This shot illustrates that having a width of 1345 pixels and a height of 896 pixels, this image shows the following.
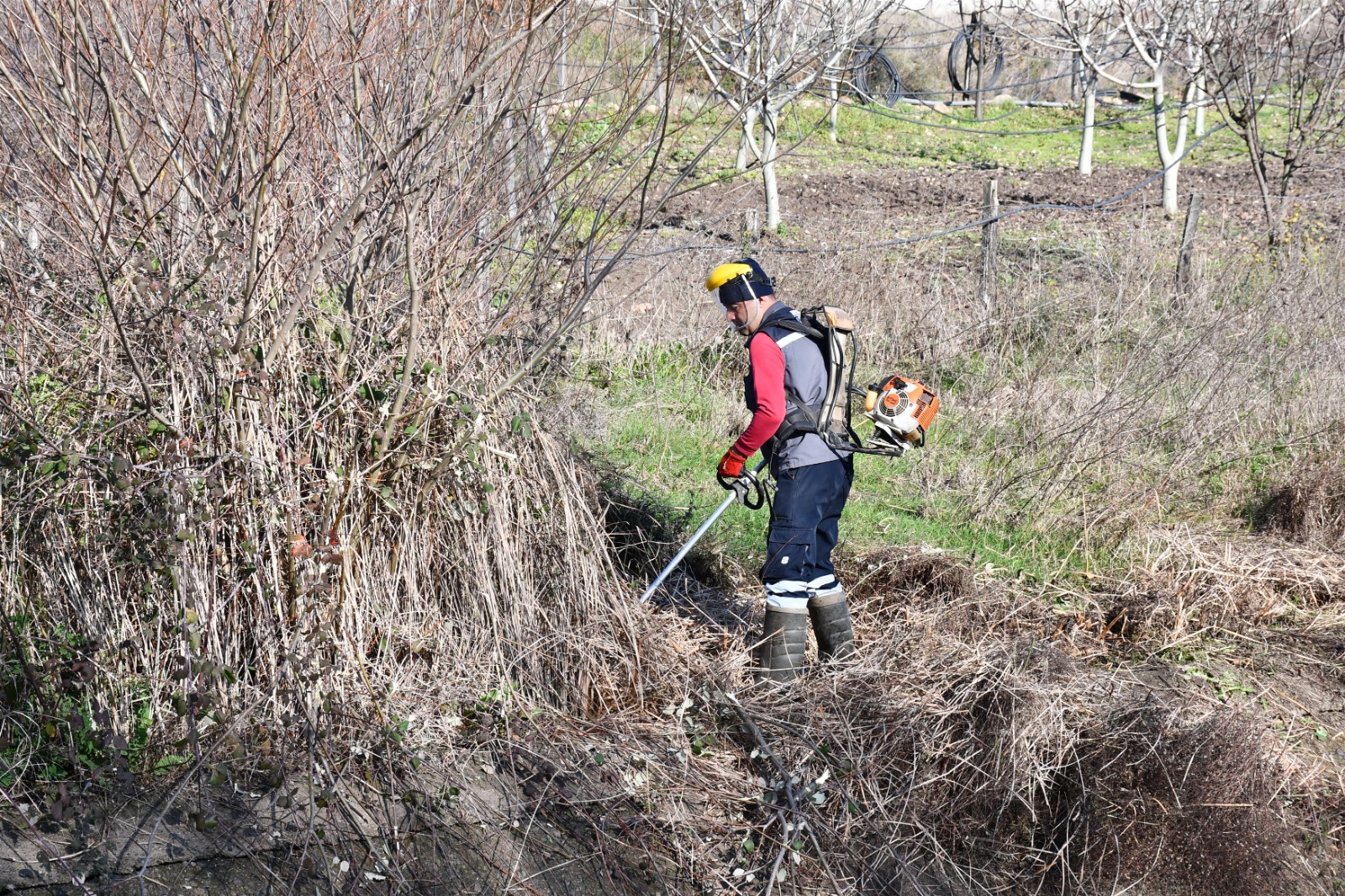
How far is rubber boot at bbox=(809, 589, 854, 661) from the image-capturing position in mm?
4934

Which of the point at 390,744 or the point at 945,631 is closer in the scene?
the point at 390,744

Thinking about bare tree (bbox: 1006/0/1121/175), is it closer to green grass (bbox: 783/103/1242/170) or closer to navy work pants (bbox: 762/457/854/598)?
green grass (bbox: 783/103/1242/170)

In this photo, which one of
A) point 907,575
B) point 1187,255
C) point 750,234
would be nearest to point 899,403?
point 907,575

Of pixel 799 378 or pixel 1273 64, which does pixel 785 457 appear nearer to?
pixel 799 378

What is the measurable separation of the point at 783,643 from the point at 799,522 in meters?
0.54

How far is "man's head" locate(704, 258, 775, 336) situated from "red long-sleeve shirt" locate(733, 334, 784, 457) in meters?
0.16

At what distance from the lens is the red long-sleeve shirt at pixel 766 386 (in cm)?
450

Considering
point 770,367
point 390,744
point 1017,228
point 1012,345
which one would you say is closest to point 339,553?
point 390,744

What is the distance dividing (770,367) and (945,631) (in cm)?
176

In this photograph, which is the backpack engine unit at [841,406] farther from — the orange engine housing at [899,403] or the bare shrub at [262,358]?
the bare shrub at [262,358]

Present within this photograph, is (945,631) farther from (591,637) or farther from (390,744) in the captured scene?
(390,744)

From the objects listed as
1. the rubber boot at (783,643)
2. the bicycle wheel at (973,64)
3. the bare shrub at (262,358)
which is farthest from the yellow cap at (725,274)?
the bicycle wheel at (973,64)

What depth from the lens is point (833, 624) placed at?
4945 mm

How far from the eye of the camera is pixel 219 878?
3.49 meters
